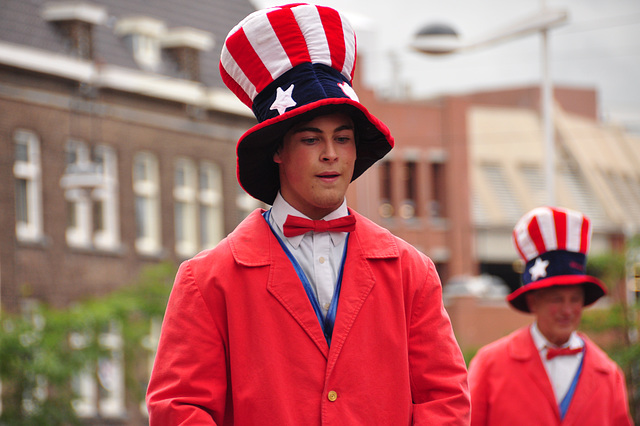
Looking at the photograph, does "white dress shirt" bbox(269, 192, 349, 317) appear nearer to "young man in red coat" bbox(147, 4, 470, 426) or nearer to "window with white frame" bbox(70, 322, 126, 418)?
"young man in red coat" bbox(147, 4, 470, 426)

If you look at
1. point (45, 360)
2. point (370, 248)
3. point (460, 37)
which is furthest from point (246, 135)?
point (45, 360)

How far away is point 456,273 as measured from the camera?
45.8m

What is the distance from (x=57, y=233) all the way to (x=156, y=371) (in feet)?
83.2

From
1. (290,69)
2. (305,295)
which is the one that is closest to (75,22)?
(290,69)

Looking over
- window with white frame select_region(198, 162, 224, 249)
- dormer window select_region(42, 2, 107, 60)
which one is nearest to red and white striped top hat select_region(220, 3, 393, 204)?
dormer window select_region(42, 2, 107, 60)

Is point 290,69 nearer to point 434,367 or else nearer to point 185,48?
point 434,367

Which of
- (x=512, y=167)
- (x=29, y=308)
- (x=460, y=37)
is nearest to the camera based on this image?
(x=460, y=37)

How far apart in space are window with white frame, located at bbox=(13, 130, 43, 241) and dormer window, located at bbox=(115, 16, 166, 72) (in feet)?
14.8

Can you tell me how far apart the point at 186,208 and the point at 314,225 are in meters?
29.2

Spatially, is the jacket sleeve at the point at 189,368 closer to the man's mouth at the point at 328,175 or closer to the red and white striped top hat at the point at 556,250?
the man's mouth at the point at 328,175

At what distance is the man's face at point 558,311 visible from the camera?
7.00 meters

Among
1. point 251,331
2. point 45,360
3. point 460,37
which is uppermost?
point 460,37

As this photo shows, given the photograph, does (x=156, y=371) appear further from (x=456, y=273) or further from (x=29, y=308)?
(x=456, y=273)

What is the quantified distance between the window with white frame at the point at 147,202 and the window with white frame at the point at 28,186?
3303 mm
